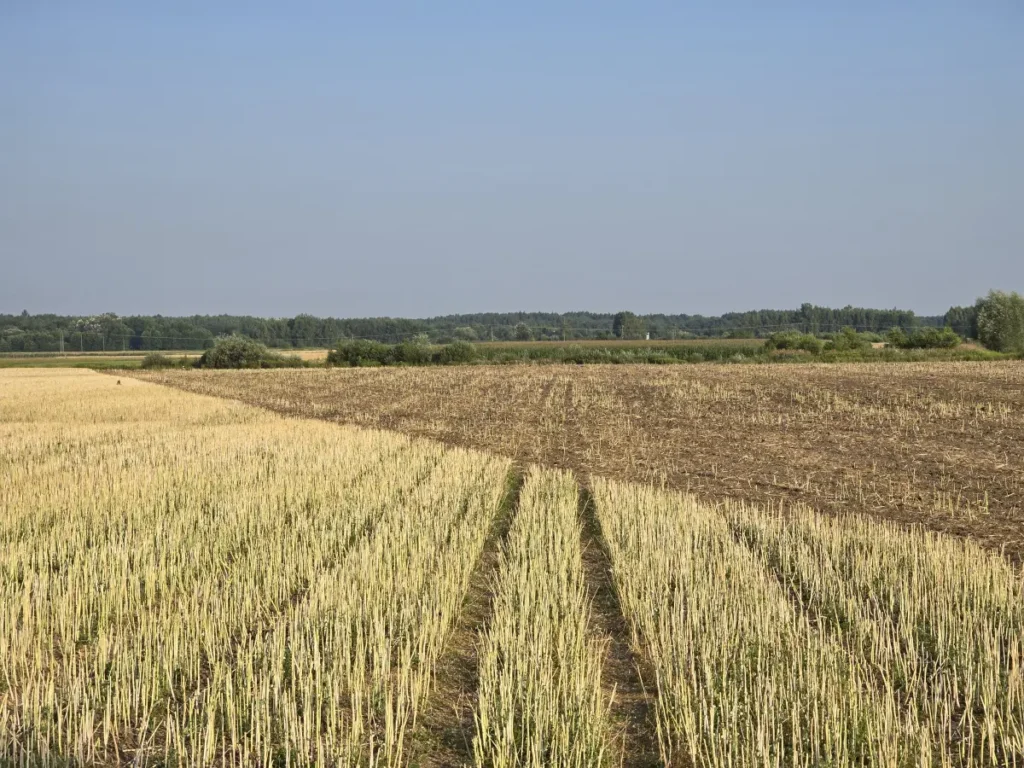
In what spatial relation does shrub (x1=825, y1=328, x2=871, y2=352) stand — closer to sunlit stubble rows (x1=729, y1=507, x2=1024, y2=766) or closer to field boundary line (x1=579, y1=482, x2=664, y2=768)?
sunlit stubble rows (x1=729, y1=507, x2=1024, y2=766)

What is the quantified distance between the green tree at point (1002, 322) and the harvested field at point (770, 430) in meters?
46.5

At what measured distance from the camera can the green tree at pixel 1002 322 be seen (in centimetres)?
8581

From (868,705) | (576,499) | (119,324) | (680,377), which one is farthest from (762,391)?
(119,324)

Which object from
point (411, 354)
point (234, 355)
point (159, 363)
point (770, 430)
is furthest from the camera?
point (159, 363)

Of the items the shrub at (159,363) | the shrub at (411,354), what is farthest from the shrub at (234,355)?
the shrub at (411,354)

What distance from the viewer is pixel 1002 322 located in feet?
285

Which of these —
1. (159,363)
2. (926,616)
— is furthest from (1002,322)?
(926,616)

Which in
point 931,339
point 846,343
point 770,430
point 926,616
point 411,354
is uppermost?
point 931,339

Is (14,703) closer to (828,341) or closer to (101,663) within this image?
(101,663)

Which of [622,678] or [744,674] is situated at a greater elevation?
[744,674]

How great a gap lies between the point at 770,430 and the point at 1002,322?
7551 cm

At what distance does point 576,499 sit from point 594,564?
129 inches

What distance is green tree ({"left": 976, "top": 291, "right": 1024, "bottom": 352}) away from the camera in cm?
8581

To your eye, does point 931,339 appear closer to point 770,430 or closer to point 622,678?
point 770,430
